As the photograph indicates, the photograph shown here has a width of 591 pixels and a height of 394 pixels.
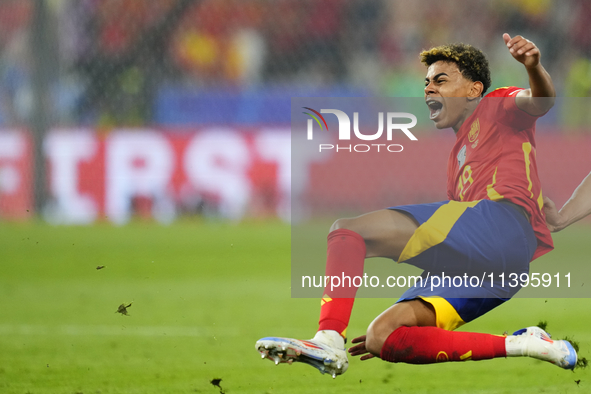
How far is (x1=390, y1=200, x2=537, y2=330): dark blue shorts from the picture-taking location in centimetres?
243

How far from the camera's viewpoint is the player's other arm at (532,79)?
2.24m

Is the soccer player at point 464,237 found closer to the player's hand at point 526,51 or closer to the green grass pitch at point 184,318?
the player's hand at point 526,51

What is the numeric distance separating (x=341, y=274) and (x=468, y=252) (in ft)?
1.40

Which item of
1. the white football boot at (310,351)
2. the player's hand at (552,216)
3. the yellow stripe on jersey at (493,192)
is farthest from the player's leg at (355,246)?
the player's hand at (552,216)

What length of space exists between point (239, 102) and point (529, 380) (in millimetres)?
6000

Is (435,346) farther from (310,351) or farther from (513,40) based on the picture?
(513,40)

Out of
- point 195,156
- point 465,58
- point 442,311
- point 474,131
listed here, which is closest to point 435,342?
point 442,311

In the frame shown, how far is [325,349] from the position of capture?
7.26 ft

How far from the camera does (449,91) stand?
266 centimetres

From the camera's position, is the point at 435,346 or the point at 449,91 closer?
the point at 435,346

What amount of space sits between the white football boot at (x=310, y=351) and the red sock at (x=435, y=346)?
0.18m

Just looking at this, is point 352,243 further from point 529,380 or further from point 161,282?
point 161,282

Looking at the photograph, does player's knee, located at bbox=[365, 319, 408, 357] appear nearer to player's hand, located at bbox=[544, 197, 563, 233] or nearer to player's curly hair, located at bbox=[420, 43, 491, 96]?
player's hand, located at bbox=[544, 197, 563, 233]

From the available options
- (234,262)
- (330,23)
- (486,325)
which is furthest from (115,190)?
(486,325)
